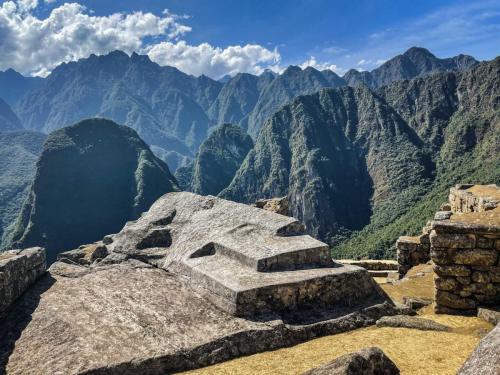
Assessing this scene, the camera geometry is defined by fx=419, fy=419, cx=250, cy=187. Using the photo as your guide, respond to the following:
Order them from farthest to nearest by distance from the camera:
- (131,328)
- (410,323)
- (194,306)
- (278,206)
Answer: (278,206)
(194,306)
(410,323)
(131,328)

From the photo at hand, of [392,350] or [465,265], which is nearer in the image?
[392,350]

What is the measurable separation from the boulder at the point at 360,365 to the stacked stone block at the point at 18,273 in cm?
703

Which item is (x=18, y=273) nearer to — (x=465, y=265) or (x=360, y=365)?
(x=360, y=365)

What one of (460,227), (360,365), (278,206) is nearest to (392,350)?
(360,365)

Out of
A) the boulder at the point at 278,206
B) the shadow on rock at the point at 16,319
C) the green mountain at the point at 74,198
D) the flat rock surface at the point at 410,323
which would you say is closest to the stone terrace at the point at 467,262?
the flat rock surface at the point at 410,323

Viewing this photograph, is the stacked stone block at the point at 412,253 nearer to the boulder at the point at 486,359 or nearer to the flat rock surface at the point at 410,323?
the flat rock surface at the point at 410,323

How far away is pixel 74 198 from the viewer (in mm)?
183250

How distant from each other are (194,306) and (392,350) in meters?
4.36

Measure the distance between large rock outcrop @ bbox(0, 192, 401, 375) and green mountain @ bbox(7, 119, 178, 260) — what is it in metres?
161

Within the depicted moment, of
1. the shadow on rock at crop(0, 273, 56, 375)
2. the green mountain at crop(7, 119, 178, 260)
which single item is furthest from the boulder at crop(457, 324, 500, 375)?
the green mountain at crop(7, 119, 178, 260)

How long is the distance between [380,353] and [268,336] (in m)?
3.00

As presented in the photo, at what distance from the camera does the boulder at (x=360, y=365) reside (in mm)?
5483

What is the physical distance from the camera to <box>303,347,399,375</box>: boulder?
548 centimetres

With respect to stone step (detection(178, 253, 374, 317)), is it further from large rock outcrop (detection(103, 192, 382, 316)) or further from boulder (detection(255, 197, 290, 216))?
boulder (detection(255, 197, 290, 216))
